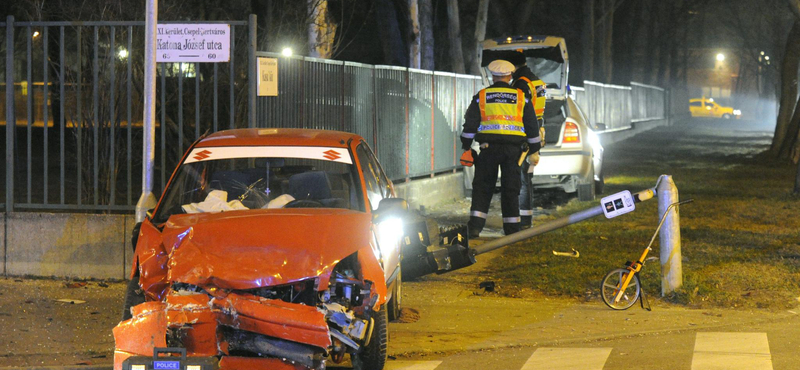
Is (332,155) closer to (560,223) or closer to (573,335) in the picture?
(573,335)

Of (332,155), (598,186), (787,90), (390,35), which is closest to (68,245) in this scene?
(332,155)

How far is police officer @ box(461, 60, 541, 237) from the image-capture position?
1043 centimetres

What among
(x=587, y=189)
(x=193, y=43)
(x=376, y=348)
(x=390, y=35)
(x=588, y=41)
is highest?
(x=588, y=41)

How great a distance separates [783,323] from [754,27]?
75719mm

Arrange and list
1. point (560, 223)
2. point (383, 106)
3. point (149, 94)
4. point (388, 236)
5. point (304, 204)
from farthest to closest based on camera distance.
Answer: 1. point (383, 106)
2. point (560, 223)
3. point (149, 94)
4. point (388, 236)
5. point (304, 204)

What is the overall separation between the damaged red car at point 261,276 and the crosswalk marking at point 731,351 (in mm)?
2158

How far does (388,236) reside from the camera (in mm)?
6625

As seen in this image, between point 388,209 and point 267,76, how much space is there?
3961 millimetres

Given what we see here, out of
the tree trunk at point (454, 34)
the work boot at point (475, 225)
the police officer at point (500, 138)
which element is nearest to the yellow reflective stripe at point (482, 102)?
the police officer at point (500, 138)

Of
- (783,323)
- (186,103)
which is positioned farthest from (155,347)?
(186,103)

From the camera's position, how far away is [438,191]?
51.1 feet

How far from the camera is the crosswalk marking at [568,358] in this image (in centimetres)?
647

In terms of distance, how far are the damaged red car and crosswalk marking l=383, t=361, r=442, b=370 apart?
427mm

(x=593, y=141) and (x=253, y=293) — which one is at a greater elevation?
(x=593, y=141)
